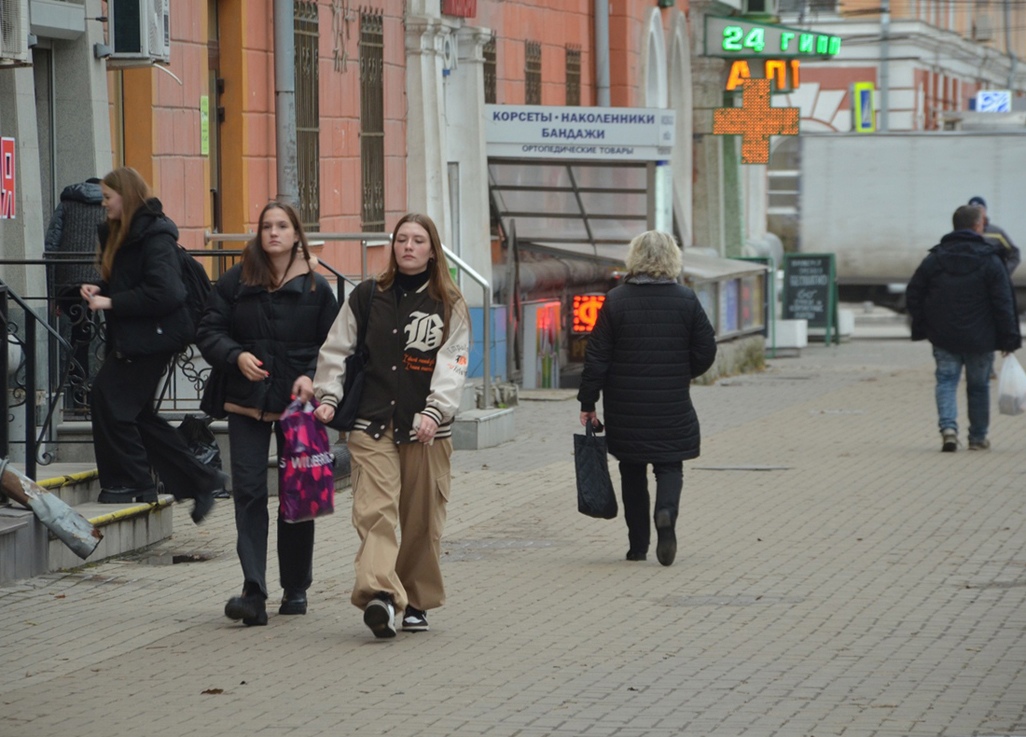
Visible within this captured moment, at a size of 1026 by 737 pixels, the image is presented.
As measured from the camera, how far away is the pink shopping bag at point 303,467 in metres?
7.99

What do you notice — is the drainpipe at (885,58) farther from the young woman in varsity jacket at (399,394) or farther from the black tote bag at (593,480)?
the young woman in varsity jacket at (399,394)

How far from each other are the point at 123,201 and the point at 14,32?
223 centimetres

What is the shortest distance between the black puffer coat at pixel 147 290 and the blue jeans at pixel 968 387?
6960 mm

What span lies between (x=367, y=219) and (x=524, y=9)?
5.26 meters

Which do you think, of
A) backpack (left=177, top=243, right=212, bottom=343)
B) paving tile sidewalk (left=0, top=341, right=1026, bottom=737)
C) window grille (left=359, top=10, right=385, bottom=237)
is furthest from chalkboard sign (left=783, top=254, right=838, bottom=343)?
backpack (left=177, top=243, right=212, bottom=343)

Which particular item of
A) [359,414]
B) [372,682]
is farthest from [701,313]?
[372,682]

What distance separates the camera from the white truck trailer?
32.2m

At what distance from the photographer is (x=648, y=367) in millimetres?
9914

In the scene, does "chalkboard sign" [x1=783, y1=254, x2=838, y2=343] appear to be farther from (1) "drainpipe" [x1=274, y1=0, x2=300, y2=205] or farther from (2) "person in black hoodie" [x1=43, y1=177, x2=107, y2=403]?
(2) "person in black hoodie" [x1=43, y1=177, x2=107, y2=403]

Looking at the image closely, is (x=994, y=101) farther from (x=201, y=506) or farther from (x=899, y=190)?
(x=201, y=506)

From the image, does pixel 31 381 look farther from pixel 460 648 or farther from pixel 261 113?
pixel 261 113

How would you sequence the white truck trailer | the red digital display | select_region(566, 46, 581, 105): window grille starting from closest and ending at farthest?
1. the red digital display
2. select_region(566, 46, 581, 105): window grille
3. the white truck trailer

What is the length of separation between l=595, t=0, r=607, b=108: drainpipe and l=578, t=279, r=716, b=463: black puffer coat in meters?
14.7

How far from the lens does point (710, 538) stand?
10758 millimetres
